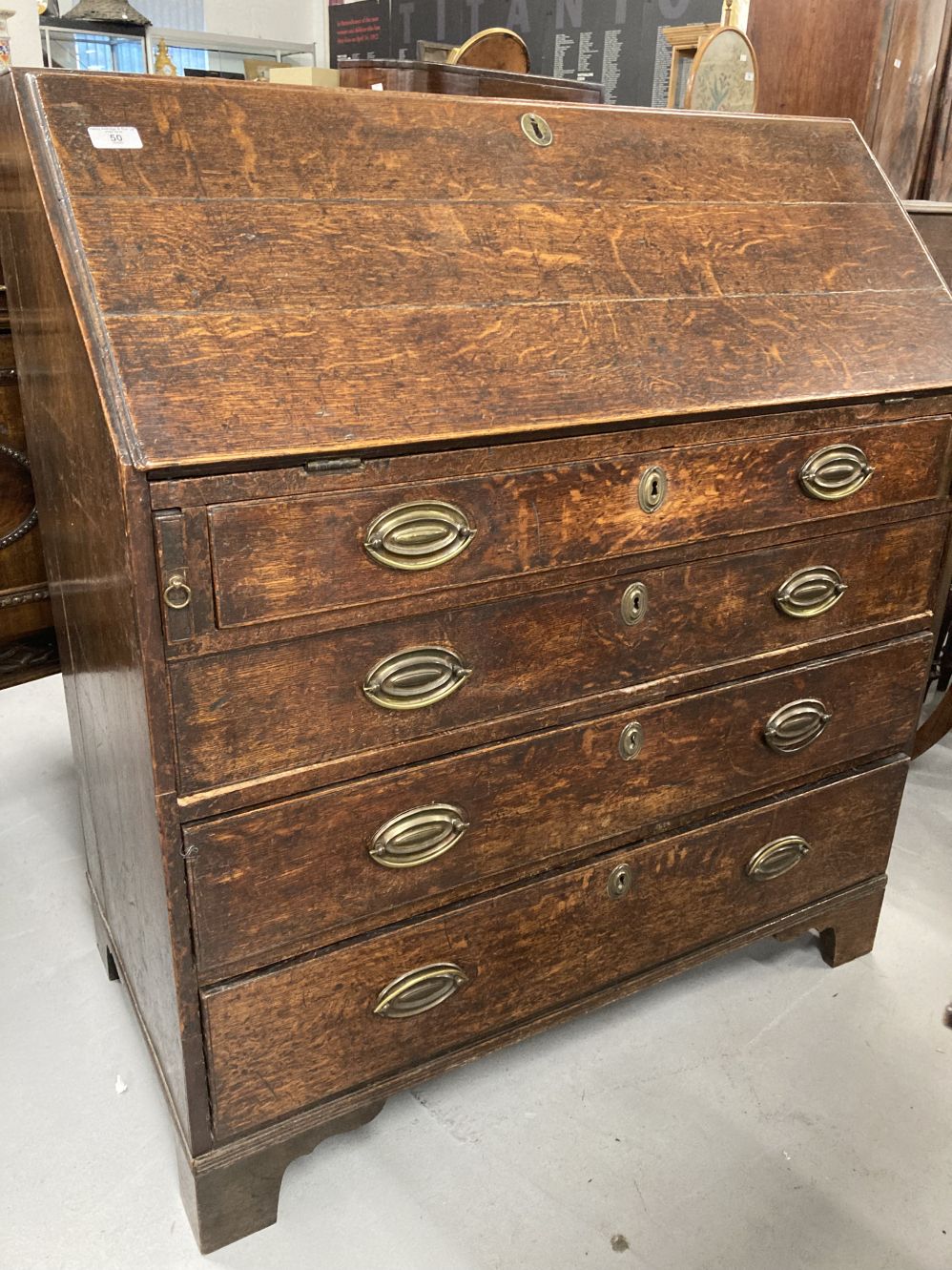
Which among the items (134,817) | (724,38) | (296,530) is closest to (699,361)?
(296,530)

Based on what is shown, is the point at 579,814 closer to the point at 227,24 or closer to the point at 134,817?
the point at 134,817

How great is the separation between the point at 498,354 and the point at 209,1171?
1.25 m

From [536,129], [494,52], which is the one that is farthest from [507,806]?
[494,52]

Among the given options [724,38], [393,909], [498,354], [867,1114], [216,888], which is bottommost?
[867,1114]

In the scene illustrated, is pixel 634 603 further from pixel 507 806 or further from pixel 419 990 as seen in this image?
pixel 419 990

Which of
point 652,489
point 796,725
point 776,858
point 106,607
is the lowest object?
point 776,858

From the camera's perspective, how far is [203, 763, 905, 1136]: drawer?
1.57m

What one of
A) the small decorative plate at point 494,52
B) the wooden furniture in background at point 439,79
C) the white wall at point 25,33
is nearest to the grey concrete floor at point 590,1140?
the wooden furniture in background at point 439,79

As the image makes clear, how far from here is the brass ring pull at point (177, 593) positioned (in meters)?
1.23

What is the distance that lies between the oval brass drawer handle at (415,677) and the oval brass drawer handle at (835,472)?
64 centimetres

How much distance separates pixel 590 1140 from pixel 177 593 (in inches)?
48.8

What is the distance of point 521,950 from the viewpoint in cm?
180

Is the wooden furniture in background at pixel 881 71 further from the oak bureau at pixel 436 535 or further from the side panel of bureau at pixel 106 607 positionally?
the side panel of bureau at pixel 106 607

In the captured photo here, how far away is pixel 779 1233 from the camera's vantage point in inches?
68.0
